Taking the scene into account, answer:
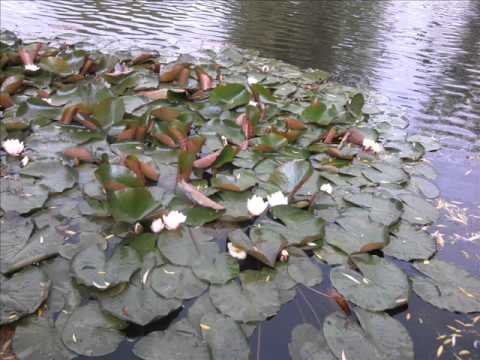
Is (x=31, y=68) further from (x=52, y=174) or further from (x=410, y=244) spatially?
(x=410, y=244)

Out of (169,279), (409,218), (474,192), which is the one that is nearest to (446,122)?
(474,192)

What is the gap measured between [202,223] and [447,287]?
1.29 meters

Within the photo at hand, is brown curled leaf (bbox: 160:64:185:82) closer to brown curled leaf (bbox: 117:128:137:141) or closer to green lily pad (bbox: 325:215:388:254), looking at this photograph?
brown curled leaf (bbox: 117:128:137:141)

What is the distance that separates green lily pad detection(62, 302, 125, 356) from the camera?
1.56 m

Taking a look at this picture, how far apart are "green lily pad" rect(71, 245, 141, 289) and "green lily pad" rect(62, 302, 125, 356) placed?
117mm

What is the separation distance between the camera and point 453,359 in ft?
5.75

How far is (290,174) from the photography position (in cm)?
271

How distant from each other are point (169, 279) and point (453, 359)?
1.27 m

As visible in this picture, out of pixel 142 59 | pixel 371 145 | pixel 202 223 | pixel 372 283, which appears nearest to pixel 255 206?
pixel 202 223

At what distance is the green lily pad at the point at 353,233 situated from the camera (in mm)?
2242

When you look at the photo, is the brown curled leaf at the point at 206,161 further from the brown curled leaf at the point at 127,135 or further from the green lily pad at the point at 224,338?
the green lily pad at the point at 224,338

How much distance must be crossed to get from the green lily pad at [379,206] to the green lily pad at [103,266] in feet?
4.60

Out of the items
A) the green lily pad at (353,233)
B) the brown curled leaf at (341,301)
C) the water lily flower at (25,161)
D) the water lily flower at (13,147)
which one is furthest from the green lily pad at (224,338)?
the water lily flower at (13,147)

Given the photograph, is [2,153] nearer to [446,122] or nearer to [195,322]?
[195,322]
